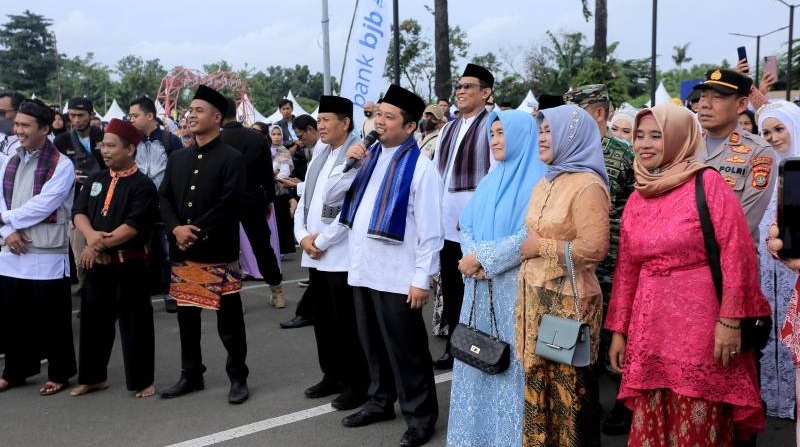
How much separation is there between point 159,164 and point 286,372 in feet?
9.99

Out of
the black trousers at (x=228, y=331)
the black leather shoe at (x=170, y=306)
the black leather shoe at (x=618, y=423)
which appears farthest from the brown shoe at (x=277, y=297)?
the black leather shoe at (x=618, y=423)

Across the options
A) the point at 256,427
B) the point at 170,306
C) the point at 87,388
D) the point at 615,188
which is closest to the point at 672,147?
the point at 615,188

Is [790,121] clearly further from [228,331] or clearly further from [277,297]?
[277,297]

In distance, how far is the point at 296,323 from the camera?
23.1 feet

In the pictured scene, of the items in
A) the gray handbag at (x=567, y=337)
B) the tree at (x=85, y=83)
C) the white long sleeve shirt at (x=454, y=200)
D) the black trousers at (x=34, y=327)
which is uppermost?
the tree at (x=85, y=83)

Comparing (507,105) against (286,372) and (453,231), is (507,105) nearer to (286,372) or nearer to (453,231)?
(453,231)

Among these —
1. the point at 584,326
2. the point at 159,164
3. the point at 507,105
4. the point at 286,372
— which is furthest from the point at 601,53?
the point at 584,326

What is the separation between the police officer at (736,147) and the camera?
12.9ft

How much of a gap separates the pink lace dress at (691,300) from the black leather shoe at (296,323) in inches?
168

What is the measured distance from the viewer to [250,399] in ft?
16.8

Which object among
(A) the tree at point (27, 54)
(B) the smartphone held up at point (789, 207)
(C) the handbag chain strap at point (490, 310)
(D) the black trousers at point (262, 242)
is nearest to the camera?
(B) the smartphone held up at point (789, 207)

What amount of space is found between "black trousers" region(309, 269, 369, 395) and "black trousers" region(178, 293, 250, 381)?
20.3 inches

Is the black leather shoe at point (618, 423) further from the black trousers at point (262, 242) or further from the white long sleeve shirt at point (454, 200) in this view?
the black trousers at point (262, 242)

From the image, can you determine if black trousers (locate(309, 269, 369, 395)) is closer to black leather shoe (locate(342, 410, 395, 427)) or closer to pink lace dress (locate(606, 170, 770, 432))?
black leather shoe (locate(342, 410, 395, 427))
